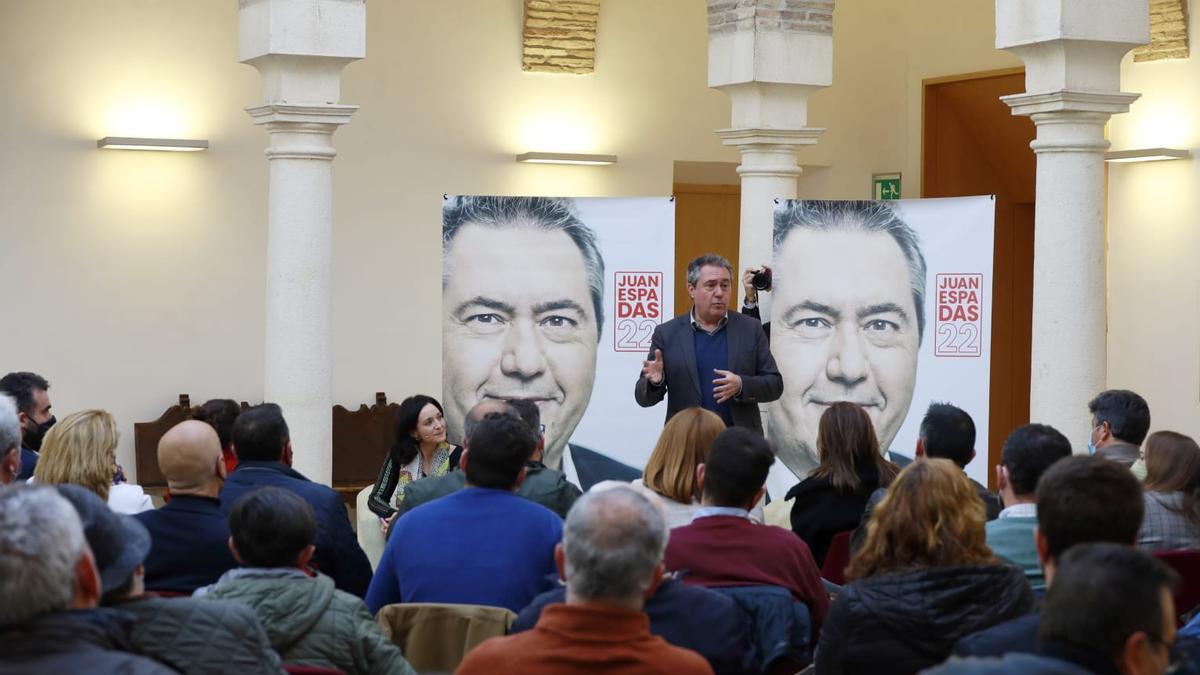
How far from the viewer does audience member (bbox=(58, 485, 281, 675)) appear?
115 inches

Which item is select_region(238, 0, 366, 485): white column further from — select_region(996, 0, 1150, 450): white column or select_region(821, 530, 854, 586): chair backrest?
select_region(821, 530, 854, 586): chair backrest

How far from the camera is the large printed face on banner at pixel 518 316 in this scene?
295 inches

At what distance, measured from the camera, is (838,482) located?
5.16m

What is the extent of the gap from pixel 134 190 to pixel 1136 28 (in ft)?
20.0

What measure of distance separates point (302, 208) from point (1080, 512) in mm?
5683

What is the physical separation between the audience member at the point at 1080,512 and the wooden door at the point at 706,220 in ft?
32.4

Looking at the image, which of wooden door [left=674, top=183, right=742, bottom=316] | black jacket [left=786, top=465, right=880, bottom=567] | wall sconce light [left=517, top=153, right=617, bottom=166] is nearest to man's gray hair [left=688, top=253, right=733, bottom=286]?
black jacket [left=786, top=465, right=880, bottom=567]

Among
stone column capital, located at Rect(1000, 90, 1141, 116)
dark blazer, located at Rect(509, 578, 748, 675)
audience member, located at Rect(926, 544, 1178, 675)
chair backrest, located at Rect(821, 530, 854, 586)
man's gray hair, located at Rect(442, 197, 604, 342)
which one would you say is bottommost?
chair backrest, located at Rect(821, 530, 854, 586)

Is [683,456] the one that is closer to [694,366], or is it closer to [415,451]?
[415,451]

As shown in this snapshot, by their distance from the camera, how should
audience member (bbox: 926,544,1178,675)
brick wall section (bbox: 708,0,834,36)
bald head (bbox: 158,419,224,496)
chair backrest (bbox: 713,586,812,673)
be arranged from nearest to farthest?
audience member (bbox: 926,544,1178,675) < chair backrest (bbox: 713,586,812,673) < bald head (bbox: 158,419,224,496) < brick wall section (bbox: 708,0,834,36)

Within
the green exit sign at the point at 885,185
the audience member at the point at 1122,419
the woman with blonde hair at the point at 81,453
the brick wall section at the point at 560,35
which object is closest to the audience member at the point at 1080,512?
the audience member at the point at 1122,419

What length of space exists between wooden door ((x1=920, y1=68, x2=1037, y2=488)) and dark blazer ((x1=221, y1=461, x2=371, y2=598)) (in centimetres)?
843

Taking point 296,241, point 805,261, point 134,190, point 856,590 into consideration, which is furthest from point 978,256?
point 134,190

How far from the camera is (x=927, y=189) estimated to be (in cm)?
1253
